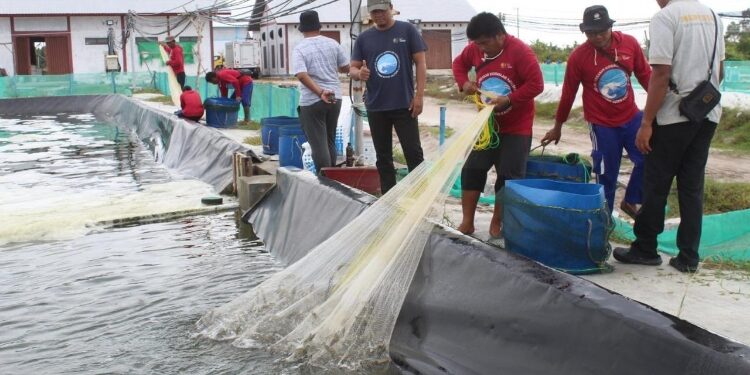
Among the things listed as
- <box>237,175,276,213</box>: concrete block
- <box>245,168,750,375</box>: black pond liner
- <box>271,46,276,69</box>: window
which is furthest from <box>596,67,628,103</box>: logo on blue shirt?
<box>271,46,276,69</box>: window

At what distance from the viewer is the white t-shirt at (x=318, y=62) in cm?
677

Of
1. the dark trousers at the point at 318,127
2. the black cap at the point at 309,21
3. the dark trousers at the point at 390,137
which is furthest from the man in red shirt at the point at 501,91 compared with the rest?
the black cap at the point at 309,21

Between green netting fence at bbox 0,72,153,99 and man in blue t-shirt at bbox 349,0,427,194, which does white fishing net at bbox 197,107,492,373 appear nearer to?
man in blue t-shirt at bbox 349,0,427,194

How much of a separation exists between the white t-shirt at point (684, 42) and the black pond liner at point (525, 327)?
52.8 inches

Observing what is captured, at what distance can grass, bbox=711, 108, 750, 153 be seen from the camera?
12583 millimetres

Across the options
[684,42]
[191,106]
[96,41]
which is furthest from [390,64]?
[96,41]

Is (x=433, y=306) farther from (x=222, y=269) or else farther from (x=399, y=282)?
(x=222, y=269)

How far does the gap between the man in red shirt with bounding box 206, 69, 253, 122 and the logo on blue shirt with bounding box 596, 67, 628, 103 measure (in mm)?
10342

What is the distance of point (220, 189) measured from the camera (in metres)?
9.18

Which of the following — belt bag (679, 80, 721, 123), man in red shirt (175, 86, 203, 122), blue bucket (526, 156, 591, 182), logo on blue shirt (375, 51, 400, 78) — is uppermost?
logo on blue shirt (375, 51, 400, 78)

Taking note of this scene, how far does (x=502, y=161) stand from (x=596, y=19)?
106 centimetres

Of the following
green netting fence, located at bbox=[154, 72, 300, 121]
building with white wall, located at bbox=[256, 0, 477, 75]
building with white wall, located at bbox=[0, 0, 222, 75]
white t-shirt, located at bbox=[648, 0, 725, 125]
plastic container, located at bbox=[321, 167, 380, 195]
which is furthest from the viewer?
building with white wall, located at bbox=[256, 0, 477, 75]

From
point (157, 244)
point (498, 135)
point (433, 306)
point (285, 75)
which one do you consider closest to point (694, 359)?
point (433, 306)

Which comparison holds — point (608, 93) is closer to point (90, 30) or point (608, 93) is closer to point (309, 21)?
point (309, 21)
